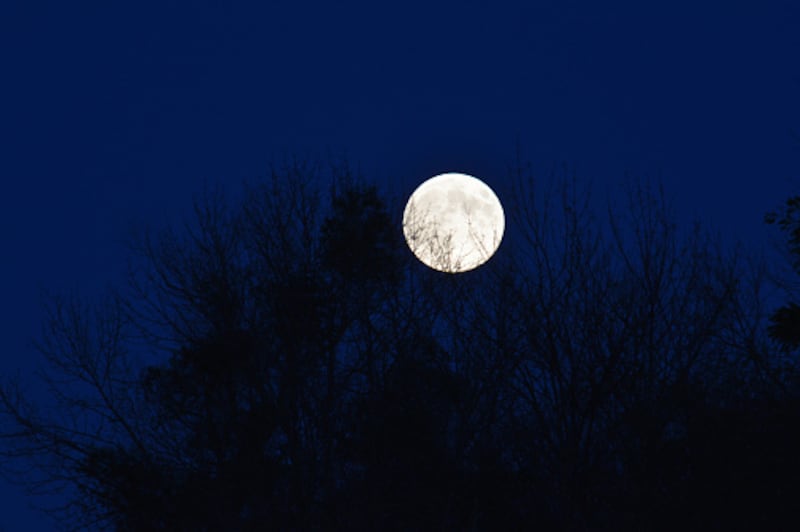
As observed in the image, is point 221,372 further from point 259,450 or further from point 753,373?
point 753,373

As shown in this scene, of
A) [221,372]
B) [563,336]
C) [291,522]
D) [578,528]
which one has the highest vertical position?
[221,372]

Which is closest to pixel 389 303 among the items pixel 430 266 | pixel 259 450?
pixel 430 266

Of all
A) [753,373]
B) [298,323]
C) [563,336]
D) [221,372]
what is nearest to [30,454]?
[221,372]

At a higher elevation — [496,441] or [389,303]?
[389,303]

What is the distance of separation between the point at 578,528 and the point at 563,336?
8.27 ft

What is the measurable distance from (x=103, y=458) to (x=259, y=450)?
279cm

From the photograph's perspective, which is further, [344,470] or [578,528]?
[344,470]

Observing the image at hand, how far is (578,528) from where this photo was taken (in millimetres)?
12062

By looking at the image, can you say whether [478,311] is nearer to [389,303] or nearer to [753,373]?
[389,303]

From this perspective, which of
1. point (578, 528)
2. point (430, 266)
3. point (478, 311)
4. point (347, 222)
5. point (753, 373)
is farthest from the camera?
point (347, 222)

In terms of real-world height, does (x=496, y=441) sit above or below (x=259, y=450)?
below

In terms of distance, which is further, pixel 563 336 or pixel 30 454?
pixel 30 454

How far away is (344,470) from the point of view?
14453mm

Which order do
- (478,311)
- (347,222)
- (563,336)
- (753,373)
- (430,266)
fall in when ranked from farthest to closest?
(347,222), (430,266), (753,373), (478,311), (563,336)
